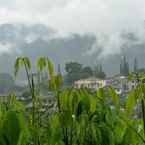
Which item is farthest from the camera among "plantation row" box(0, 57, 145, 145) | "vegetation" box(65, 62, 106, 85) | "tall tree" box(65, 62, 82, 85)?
"vegetation" box(65, 62, 106, 85)

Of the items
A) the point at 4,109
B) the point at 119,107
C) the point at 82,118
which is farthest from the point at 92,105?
the point at 4,109

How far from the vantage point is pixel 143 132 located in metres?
1.90

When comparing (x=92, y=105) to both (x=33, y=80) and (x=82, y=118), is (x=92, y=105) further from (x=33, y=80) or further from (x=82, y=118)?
(x=33, y=80)

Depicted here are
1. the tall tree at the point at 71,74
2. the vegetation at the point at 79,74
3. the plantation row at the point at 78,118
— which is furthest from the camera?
the vegetation at the point at 79,74

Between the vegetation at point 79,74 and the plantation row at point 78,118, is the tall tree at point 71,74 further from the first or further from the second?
the plantation row at point 78,118

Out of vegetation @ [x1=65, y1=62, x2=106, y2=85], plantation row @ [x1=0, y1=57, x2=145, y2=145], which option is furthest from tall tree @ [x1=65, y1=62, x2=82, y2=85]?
plantation row @ [x1=0, y1=57, x2=145, y2=145]

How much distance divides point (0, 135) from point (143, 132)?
60 centimetres

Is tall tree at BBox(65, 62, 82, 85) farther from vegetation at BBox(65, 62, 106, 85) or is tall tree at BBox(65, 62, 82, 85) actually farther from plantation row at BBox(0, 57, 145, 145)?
plantation row at BBox(0, 57, 145, 145)

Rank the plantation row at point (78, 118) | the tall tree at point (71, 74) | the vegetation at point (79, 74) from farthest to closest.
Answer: the vegetation at point (79, 74) < the tall tree at point (71, 74) < the plantation row at point (78, 118)

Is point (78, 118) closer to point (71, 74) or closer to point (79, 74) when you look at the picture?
point (71, 74)

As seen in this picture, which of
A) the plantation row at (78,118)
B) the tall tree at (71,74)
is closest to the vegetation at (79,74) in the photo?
the tall tree at (71,74)

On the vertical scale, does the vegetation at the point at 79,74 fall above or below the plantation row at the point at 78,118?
above

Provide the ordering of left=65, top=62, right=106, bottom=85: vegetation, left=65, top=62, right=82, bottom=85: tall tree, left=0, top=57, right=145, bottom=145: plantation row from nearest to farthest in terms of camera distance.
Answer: left=0, top=57, right=145, bottom=145: plantation row, left=65, top=62, right=82, bottom=85: tall tree, left=65, top=62, right=106, bottom=85: vegetation

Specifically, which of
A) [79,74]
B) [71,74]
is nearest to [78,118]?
[71,74]
